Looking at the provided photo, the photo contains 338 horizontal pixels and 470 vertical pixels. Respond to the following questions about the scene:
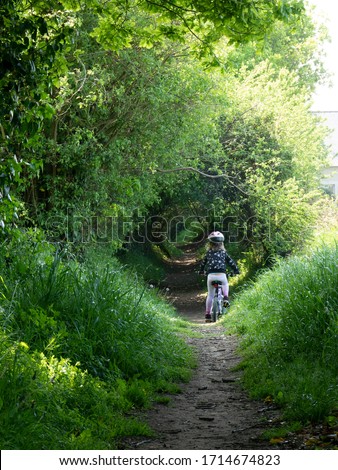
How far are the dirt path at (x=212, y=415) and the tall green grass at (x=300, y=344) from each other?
25 centimetres

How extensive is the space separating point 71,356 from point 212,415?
1640 mm

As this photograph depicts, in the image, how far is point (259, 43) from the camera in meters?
9.51

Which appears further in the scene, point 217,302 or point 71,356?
point 217,302

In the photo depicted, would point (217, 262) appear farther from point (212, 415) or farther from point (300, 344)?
point (212, 415)

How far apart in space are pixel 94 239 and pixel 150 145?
9.89 ft

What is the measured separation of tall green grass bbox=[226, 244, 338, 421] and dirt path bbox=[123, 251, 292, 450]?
246 mm

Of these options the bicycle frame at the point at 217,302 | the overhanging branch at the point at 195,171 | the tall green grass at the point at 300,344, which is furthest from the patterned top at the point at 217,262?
the tall green grass at the point at 300,344

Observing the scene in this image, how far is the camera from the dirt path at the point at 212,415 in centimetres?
612

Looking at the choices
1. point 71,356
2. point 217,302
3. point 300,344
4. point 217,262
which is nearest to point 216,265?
point 217,262

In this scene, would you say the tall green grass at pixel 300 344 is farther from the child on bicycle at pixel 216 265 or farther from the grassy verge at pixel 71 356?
the child on bicycle at pixel 216 265

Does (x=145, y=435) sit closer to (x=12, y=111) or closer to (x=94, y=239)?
(x=12, y=111)

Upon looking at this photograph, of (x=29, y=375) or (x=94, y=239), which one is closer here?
(x=29, y=375)

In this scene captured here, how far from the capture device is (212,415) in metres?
7.30

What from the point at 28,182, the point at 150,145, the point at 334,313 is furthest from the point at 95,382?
the point at 150,145
